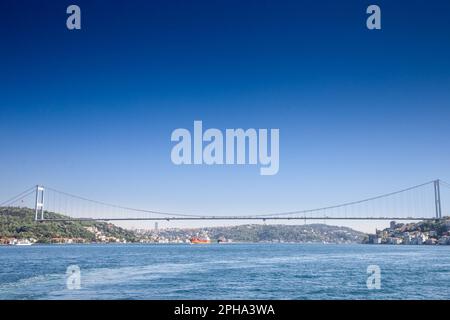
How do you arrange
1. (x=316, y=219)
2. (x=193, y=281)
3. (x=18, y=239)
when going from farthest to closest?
(x=18, y=239), (x=316, y=219), (x=193, y=281)

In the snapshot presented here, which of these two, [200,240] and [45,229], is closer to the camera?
[45,229]

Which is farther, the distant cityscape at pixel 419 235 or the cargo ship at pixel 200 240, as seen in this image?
the cargo ship at pixel 200 240

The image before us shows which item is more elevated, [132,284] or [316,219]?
[316,219]

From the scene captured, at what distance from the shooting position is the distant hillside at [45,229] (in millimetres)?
47938

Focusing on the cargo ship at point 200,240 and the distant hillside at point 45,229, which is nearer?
the distant hillside at point 45,229

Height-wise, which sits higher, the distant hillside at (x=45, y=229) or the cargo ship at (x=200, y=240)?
the distant hillside at (x=45, y=229)

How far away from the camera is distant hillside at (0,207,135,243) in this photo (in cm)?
4794

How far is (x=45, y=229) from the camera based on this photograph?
53781 millimetres

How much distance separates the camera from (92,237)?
5869cm

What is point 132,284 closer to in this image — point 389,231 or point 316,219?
point 316,219

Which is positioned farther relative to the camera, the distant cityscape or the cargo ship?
the cargo ship
